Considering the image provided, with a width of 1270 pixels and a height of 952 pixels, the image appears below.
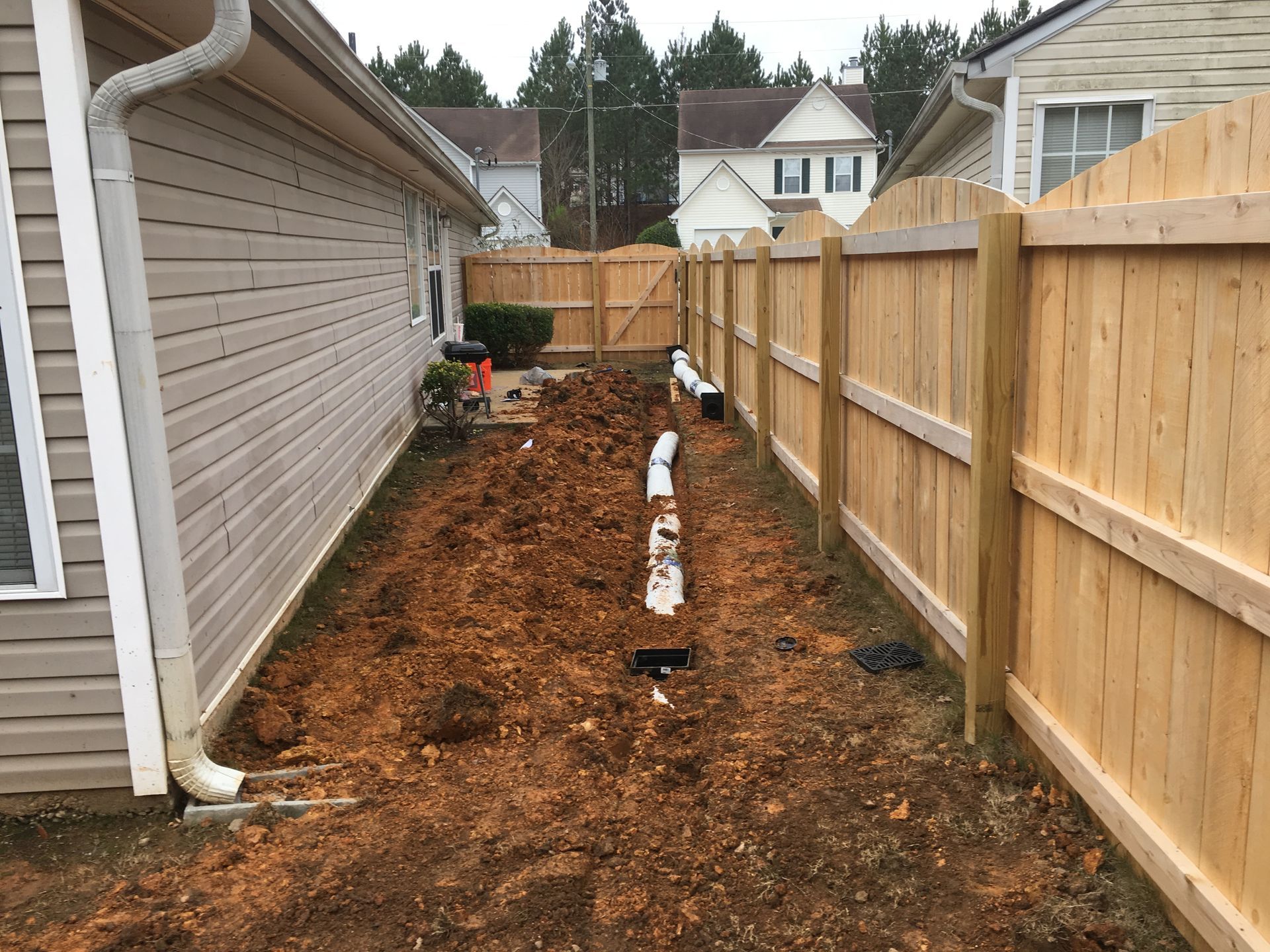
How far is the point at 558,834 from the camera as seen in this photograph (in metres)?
3.47

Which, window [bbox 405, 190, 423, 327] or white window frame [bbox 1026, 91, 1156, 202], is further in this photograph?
window [bbox 405, 190, 423, 327]

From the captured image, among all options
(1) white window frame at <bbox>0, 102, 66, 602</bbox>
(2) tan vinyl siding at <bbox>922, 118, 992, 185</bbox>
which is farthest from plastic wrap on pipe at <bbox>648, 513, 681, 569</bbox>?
(2) tan vinyl siding at <bbox>922, 118, 992, 185</bbox>

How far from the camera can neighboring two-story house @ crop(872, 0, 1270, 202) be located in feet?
34.5

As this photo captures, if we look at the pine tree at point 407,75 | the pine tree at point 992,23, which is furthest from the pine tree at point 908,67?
the pine tree at point 407,75

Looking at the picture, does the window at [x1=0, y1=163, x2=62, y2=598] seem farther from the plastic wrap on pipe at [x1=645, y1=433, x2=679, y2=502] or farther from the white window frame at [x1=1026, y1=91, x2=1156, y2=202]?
the white window frame at [x1=1026, y1=91, x2=1156, y2=202]

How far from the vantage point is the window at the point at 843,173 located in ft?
130

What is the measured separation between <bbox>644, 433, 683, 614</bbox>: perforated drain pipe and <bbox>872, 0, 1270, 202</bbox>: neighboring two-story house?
5086mm

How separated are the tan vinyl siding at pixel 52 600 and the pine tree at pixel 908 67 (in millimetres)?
58134

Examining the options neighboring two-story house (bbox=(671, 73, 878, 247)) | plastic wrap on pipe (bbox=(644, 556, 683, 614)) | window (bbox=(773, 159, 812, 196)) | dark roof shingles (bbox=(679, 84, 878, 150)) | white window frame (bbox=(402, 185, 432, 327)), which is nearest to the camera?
plastic wrap on pipe (bbox=(644, 556, 683, 614))

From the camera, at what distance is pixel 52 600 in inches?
142

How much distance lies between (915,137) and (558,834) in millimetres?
12691

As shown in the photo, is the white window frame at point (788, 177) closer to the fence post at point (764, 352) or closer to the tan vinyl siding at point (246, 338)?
the fence post at point (764, 352)

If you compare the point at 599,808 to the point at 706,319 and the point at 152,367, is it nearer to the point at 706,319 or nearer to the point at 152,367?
the point at 152,367

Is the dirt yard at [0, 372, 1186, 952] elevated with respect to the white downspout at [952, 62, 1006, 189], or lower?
lower
